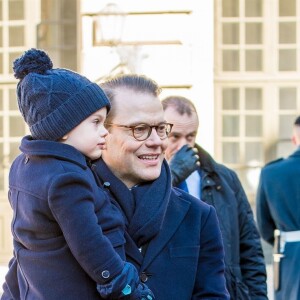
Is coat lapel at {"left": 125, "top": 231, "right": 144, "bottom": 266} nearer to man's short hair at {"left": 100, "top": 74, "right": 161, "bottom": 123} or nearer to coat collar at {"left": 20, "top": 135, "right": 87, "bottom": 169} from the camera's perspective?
coat collar at {"left": 20, "top": 135, "right": 87, "bottom": 169}

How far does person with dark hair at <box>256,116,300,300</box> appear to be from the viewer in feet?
21.5

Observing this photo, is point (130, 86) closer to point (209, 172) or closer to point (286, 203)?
point (209, 172)

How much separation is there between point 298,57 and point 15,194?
365 inches

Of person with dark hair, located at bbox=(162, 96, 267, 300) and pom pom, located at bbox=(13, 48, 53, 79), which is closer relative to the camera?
pom pom, located at bbox=(13, 48, 53, 79)

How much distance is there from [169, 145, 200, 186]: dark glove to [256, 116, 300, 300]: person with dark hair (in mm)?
2134

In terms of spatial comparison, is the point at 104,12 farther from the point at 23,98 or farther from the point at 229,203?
the point at 23,98

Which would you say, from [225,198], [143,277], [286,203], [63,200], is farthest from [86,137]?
[286,203]

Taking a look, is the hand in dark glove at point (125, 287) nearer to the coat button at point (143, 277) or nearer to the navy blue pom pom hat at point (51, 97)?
the coat button at point (143, 277)

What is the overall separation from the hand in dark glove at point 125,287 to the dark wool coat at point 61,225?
0.02 meters

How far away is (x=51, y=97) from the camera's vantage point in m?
2.80

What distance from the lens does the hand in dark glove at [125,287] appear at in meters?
2.69

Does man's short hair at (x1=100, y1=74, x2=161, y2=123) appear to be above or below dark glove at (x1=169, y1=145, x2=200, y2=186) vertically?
above

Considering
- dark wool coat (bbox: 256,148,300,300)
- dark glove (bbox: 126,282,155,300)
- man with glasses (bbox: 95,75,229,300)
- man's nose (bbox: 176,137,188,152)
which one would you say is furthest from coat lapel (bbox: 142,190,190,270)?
dark wool coat (bbox: 256,148,300,300)

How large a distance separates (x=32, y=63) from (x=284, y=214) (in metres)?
3.99
